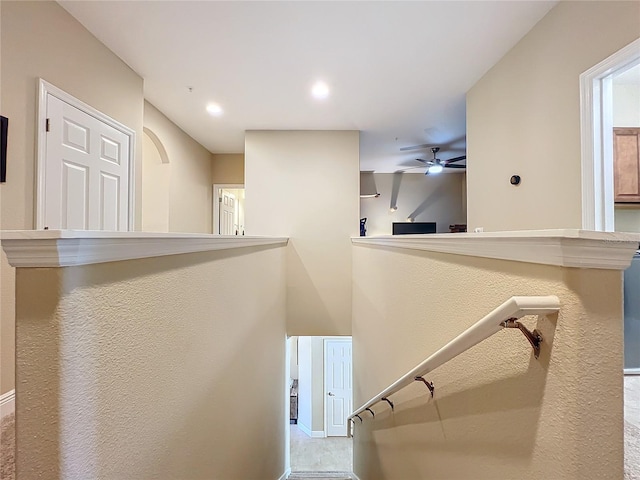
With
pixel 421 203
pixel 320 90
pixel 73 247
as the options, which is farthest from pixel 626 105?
pixel 421 203

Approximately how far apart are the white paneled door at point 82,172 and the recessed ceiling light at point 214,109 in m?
1.10

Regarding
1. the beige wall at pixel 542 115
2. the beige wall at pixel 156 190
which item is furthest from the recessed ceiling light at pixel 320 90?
the beige wall at pixel 156 190

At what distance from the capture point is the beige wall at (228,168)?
5.84 metres

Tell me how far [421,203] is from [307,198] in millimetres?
4288

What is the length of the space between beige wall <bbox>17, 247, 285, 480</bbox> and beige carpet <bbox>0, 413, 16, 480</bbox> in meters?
0.39

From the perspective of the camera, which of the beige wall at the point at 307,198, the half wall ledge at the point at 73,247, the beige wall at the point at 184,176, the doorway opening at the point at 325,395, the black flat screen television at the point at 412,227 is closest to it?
the half wall ledge at the point at 73,247

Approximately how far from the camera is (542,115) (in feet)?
7.35

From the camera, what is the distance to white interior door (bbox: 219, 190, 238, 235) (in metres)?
5.93

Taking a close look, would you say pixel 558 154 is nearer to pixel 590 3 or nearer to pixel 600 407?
pixel 590 3

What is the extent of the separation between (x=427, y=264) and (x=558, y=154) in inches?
57.2

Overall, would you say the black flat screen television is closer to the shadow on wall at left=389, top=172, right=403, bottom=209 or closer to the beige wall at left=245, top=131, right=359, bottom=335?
the shadow on wall at left=389, top=172, right=403, bottom=209

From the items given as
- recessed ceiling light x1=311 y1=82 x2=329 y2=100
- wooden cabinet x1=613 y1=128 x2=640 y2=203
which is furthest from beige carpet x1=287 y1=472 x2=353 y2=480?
recessed ceiling light x1=311 y1=82 x2=329 y2=100

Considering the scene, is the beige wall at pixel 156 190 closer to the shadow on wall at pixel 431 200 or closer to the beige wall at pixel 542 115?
the beige wall at pixel 542 115

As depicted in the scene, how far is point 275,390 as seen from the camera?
3312 millimetres
